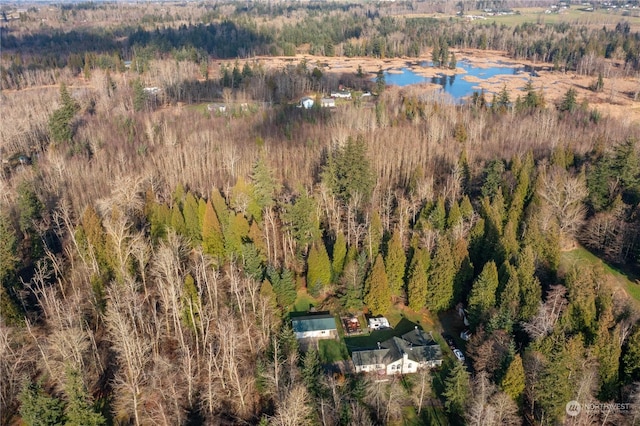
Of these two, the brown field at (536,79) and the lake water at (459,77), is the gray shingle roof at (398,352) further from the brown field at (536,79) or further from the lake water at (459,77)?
the lake water at (459,77)

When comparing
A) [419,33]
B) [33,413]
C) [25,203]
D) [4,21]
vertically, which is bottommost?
[33,413]

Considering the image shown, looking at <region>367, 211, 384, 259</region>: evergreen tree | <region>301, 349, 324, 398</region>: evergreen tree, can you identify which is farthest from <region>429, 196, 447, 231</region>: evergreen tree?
<region>301, 349, 324, 398</region>: evergreen tree

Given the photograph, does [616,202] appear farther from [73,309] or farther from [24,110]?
[24,110]

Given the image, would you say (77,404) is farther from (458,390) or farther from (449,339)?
(449,339)

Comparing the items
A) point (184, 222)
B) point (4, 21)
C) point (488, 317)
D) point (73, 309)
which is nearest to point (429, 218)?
point (488, 317)

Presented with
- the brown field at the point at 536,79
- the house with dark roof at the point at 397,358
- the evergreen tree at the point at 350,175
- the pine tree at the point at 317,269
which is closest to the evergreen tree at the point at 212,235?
the pine tree at the point at 317,269

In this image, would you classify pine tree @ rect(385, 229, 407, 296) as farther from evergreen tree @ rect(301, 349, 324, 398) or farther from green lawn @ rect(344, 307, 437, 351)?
evergreen tree @ rect(301, 349, 324, 398)
